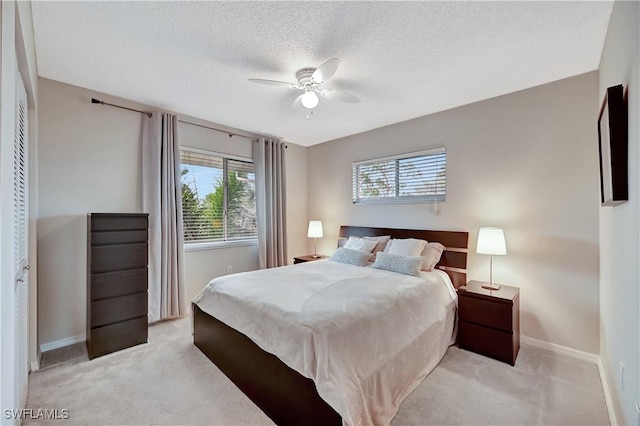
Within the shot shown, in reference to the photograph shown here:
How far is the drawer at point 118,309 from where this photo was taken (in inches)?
100.0

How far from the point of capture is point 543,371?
2275mm

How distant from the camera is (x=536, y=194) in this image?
2713mm

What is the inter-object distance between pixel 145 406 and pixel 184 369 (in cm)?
45

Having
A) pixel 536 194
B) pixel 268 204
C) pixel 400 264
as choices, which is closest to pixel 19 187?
pixel 268 204

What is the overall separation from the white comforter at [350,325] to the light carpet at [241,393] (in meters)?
0.24

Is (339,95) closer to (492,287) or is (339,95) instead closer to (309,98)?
(309,98)

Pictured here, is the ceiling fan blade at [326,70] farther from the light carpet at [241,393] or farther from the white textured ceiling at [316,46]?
the light carpet at [241,393]

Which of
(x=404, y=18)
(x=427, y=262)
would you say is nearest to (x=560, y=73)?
(x=404, y=18)

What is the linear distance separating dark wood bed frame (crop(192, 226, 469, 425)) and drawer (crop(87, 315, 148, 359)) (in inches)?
22.1

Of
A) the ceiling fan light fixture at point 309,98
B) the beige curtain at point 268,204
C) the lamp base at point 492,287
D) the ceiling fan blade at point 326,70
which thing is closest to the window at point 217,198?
the beige curtain at point 268,204

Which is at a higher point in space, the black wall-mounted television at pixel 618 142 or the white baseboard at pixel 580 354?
the black wall-mounted television at pixel 618 142

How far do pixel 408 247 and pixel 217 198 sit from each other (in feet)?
9.04

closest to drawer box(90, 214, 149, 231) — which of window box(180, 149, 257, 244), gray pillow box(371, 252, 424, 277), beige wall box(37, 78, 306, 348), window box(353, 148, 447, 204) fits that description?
beige wall box(37, 78, 306, 348)

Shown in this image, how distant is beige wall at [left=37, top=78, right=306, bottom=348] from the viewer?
105 inches
